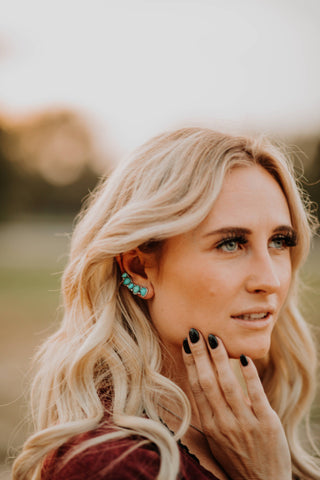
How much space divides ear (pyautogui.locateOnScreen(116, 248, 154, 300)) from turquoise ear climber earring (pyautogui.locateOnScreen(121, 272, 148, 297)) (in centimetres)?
1

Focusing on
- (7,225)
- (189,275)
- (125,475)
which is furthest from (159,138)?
(7,225)

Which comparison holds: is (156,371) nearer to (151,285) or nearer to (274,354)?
(151,285)

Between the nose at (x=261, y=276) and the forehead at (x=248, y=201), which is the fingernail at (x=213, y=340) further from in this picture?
the forehead at (x=248, y=201)

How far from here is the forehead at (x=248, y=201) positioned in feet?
9.36

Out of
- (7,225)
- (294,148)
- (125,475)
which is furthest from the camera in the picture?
(7,225)

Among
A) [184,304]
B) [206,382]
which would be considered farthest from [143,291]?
[206,382]

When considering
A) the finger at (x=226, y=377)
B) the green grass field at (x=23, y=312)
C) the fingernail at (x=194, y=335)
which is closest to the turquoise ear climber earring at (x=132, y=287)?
the fingernail at (x=194, y=335)

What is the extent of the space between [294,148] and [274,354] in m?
1.49

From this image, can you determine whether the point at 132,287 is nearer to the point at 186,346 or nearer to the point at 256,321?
the point at 186,346

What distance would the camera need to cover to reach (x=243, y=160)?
3.05 metres

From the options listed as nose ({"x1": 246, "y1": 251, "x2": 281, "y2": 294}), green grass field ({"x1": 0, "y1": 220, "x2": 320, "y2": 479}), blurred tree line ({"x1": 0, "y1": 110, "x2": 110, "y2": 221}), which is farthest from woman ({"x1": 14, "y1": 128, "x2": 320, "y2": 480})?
blurred tree line ({"x1": 0, "y1": 110, "x2": 110, "y2": 221})

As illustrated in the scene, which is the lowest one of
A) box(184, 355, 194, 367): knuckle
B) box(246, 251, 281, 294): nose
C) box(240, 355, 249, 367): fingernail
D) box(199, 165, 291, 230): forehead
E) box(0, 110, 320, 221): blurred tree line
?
box(0, 110, 320, 221): blurred tree line

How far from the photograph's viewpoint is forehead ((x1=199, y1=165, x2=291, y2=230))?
9.36 ft

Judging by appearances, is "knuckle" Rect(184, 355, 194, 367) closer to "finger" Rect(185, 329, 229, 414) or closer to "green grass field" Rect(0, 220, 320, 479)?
"finger" Rect(185, 329, 229, 414)
